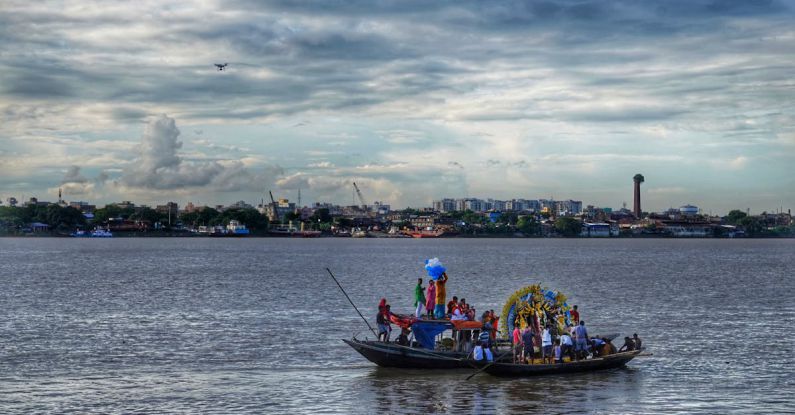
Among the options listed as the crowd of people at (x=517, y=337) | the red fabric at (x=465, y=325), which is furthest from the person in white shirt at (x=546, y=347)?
the red fabric at (x=465, y=325)

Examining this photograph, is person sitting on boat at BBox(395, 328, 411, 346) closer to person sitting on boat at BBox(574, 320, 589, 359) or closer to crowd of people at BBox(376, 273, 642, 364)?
crowd of people at BBox(376, 273, 642, 364)

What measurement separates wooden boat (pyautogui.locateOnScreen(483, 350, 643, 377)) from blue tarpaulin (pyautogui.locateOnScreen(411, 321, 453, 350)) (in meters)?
2.59

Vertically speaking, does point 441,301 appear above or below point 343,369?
above

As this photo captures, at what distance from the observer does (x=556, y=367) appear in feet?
127

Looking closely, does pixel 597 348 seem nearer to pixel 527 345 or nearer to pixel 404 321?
pixel 527 345

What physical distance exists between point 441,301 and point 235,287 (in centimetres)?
5457

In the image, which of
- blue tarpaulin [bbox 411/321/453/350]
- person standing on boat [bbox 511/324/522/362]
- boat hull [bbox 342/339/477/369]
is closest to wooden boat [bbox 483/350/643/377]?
person standing on boat [bbox 511/324/522/362]

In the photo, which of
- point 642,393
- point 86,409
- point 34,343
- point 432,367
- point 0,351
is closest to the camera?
point 86,409

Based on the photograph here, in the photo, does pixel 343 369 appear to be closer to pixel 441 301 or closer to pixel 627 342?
pixel 441 301

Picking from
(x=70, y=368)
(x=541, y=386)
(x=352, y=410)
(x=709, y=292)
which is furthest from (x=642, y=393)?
(x=709, y=292)

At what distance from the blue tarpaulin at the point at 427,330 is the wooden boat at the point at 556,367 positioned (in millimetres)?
2593

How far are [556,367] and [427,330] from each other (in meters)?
5.55

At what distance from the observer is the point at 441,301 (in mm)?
40375

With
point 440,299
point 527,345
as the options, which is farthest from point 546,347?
point 440,299
